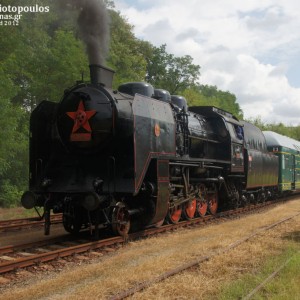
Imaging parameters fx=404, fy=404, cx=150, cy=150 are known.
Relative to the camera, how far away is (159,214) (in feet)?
30.0

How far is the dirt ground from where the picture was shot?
5.18 metres

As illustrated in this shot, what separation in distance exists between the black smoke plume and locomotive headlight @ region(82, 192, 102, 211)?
384 cm

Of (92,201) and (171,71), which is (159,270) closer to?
(92,201)

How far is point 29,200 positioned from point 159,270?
3.59 meters

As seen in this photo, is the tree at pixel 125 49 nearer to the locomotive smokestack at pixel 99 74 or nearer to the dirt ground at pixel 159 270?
the locomotive smokestack at pixel 99 74

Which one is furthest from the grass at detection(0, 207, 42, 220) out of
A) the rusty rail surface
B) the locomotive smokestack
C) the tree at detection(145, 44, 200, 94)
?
the tree at detection(145, 44, 200, 94)

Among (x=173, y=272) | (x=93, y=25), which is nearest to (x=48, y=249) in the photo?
(x=173, y=272)

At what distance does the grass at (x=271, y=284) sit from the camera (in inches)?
191

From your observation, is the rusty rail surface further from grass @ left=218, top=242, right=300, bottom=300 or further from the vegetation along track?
the vegetation along track

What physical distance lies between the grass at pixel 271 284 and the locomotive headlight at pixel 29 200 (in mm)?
4662

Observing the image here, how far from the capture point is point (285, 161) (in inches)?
842

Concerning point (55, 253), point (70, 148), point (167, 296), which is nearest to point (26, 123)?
point (70, 148)

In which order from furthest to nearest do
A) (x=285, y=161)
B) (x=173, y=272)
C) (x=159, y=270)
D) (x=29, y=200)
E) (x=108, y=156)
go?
(x=285, y=161)
(x=108, y=156)
(x=29, y=200)
(x=159, y=270)
(x=173, y=272)

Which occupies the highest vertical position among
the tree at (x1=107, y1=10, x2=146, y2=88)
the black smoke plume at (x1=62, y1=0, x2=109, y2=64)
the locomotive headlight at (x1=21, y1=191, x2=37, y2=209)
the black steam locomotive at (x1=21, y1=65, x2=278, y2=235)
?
the tree at (x1=107, y1=10, x2=146, y2=88)
